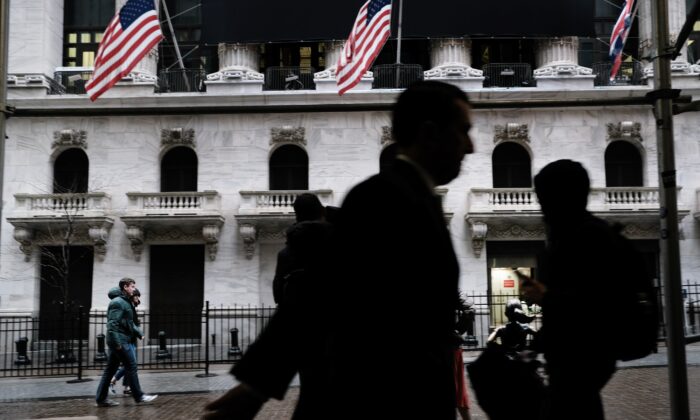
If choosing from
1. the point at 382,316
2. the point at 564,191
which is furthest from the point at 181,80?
the point at 382,316

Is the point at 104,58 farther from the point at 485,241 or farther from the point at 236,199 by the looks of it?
the point at 485,241

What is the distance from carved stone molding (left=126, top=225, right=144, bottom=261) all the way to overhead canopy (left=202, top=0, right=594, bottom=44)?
321 inches

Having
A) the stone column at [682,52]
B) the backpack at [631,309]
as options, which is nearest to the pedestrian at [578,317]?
the backpack at [631,309]

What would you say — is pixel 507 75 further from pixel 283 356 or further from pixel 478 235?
pixel 283 356

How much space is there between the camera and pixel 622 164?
27.2m

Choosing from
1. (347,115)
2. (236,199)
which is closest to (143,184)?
(236,199)

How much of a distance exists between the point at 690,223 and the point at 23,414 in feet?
77.2

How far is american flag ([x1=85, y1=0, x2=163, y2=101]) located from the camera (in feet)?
49.8

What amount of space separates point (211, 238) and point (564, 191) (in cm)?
2354

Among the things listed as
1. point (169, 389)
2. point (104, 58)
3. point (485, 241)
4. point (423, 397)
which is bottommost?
point (169, 389)

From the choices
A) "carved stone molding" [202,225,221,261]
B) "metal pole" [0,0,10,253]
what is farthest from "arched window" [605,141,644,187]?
"metal pole" [0,0,10,253]

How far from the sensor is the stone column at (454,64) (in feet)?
89.4

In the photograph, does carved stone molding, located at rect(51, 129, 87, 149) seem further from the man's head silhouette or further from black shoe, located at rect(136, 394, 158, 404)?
the man's head silhouette

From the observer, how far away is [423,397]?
6.30 feet
